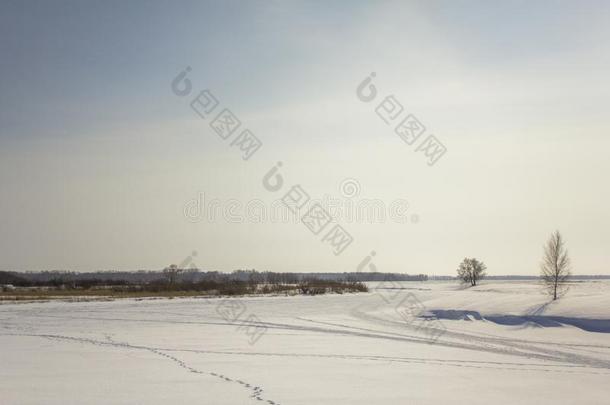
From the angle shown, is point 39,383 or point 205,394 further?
point 39,383

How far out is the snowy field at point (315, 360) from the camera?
10.2 metres

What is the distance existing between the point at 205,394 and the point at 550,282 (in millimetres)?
32884

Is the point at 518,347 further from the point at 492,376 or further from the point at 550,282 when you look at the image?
the point at 550,282

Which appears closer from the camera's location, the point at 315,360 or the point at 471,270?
the point at 315,360

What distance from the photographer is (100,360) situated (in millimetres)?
14391

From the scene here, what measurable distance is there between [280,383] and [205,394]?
5.69 ft

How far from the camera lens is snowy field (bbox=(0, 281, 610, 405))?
10.2 metres

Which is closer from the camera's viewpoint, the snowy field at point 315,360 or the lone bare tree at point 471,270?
the snowy field at point 315,360

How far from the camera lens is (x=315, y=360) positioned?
14.7 m

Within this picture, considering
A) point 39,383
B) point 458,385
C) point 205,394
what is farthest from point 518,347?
point 39,383

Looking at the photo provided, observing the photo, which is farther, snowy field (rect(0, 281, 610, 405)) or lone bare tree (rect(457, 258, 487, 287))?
lone bare tree (rect(457, 258, 487, 287))

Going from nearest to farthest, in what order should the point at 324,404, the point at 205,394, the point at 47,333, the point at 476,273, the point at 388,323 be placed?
the point at 324,404, the point at 205,394, the point at 47,333, the point at 388,323, the point at 476,273

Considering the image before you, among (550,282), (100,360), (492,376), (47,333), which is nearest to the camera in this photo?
(492,376)

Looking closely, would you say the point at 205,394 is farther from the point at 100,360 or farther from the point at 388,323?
the point at 388,323
